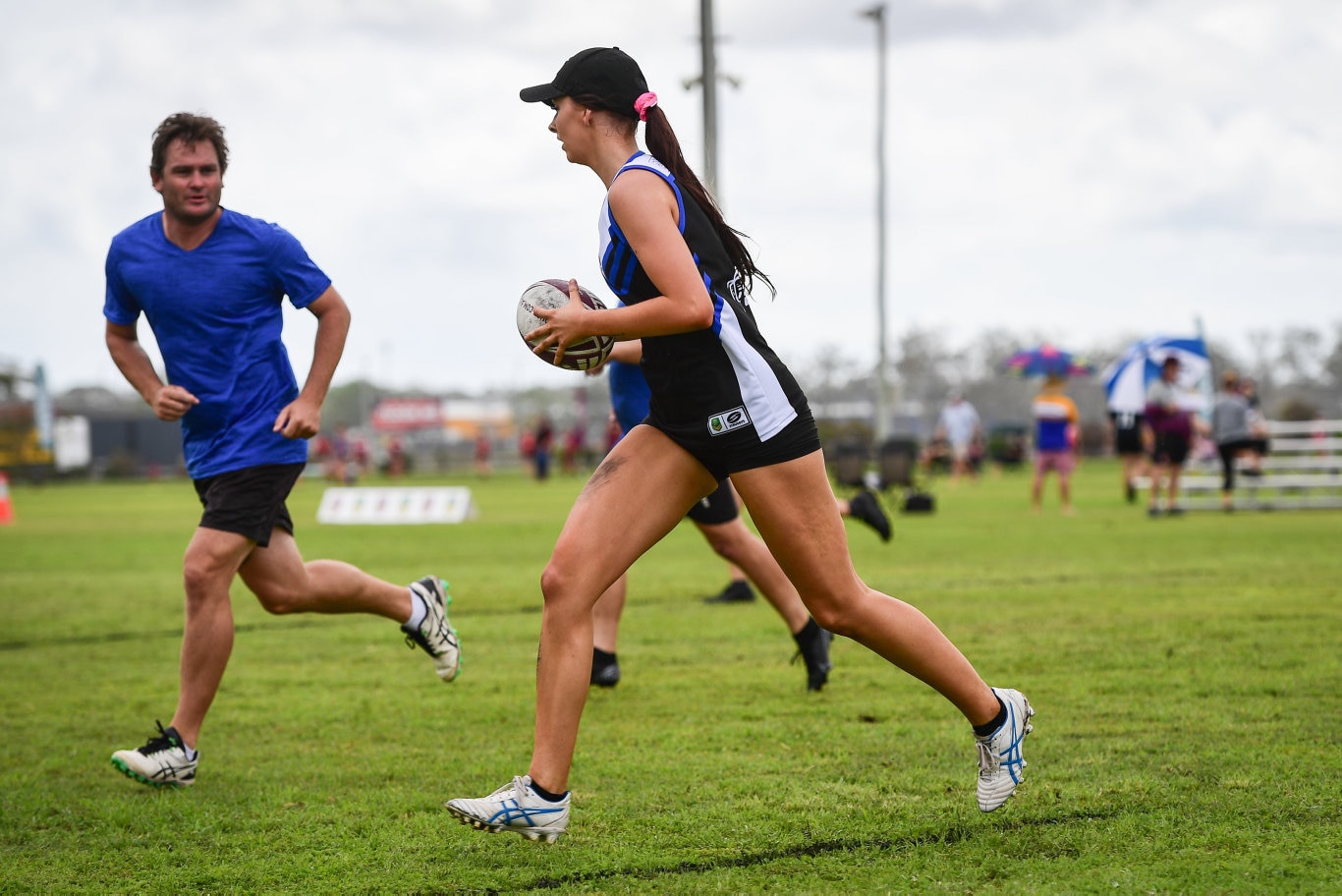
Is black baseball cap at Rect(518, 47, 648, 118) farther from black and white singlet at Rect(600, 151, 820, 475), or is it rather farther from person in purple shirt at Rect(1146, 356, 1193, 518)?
person in purple shirt at Rect(1146, 356, 1193, 518)

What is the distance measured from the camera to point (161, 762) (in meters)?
4.73

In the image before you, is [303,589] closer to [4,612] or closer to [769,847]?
[769,847]

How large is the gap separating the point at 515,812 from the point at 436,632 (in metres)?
2.21

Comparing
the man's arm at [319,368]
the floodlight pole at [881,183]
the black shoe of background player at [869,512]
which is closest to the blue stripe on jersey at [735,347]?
the man's arm at [319,368]

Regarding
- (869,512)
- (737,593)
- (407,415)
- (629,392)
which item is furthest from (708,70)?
(407,415)

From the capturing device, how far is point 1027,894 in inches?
133

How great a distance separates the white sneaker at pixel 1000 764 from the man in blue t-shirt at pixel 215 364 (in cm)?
267

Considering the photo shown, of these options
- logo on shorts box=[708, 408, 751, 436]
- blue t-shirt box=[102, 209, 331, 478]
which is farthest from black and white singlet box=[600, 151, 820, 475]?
blue t-shirt box=[102, 209, 331, 478]

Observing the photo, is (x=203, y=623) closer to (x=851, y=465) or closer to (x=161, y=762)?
(x=161, y=762)

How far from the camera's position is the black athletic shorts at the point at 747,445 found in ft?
12.6

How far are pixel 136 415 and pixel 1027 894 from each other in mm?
69482

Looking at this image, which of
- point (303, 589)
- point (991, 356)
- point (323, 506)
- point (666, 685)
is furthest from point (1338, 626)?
point (991, 356)

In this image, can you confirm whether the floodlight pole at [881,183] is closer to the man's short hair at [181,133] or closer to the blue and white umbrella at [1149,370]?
the blue and white umbrella at [1149,370]

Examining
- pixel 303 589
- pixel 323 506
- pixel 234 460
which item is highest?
pixel 234 460
